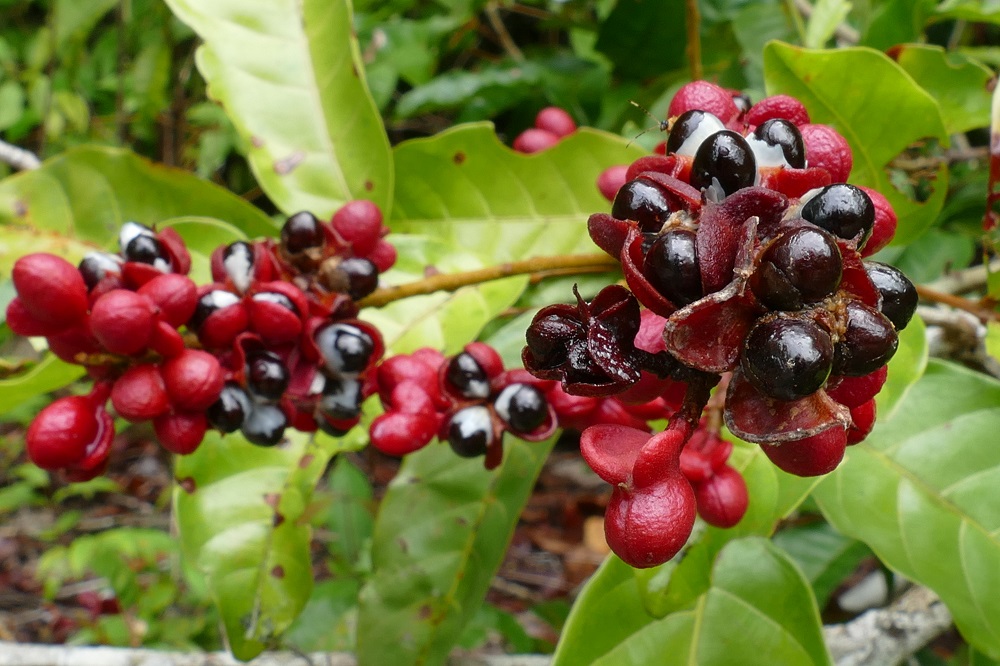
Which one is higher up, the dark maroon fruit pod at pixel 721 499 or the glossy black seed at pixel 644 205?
the glossy black seed at pixel 644 205

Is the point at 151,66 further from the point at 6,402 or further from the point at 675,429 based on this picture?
the point at 675,429

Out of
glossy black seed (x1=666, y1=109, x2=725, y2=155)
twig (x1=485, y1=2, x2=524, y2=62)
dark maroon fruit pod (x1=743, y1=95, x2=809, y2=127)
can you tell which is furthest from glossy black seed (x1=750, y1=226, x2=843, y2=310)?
twig (x1=485, y1=2, x2=524, y2=62)

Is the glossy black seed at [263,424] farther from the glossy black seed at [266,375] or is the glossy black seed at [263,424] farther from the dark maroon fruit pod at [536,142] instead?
the dark maroon fruit pod at [536,142]

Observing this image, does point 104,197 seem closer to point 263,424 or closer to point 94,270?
point 94,270

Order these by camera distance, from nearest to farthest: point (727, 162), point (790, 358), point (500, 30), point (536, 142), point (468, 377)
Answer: point (790, 358), point (727, 162), point (468, 377), point (536, 142), point (500, 30)

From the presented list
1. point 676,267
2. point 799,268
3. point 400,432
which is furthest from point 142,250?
point 799,268

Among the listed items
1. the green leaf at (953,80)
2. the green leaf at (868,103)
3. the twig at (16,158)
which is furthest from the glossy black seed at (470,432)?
the twig at (16,158)

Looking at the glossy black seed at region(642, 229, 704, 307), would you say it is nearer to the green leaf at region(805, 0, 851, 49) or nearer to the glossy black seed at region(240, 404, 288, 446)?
the glossy black seed at region(240, 404, 288, 446)
